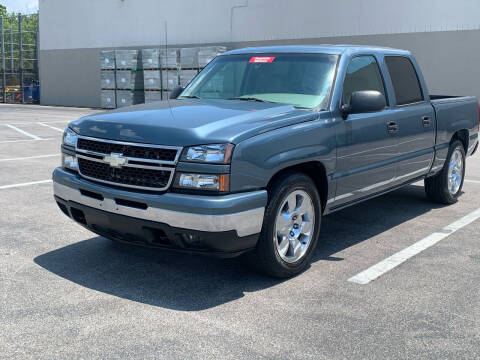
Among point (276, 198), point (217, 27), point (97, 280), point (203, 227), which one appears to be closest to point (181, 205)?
point (203, 227)

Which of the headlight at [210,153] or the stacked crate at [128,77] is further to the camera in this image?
the stacked crate at [128,77]

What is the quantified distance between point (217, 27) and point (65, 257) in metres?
20.5

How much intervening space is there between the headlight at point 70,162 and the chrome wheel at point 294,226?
170 cm

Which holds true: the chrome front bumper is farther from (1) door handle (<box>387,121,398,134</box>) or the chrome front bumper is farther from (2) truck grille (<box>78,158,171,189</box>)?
(1) door handle (<box>387,121,398,134</box>)

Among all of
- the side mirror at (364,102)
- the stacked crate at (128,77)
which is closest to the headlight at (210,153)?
the side mirror at (364,102)

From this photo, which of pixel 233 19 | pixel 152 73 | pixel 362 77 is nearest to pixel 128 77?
pixel 152 73

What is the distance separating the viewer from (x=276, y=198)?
173 inches

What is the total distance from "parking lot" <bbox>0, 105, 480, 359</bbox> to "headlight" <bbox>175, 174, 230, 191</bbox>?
2.65 feet

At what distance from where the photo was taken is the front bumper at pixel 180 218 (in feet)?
13.1

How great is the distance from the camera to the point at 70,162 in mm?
4902

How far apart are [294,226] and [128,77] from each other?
863 inches

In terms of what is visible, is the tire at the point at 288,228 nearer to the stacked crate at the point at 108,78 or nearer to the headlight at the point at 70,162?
the headlight at the point at 70,162

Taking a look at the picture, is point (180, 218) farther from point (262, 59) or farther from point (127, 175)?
point (262, 59)

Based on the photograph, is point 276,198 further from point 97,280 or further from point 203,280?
point 97,280
